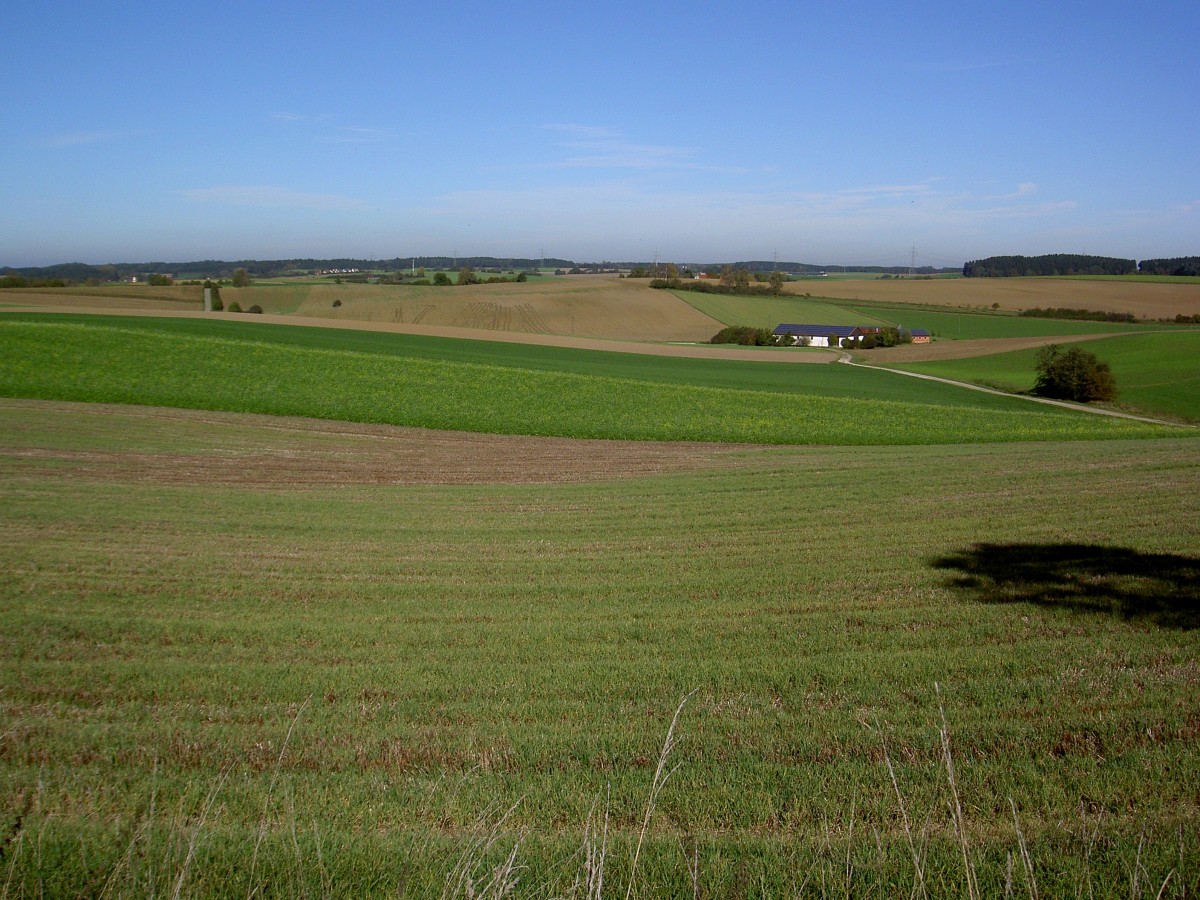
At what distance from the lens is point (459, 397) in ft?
118

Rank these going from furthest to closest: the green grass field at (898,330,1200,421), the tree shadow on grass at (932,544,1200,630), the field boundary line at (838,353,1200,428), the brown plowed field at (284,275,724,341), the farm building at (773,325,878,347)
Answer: the farm building at (773,325,878,347), the brown plowed field at (284,275,724,341), the green grass field at (898,330,1200,421), the field boundary line at (838,353,1200,428), the tree shadow on grass at (932,544,1200,630)

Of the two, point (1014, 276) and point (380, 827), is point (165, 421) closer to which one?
point (380, 827)

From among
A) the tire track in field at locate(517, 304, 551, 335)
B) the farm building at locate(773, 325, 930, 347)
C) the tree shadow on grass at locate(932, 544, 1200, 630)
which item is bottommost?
the tree shadow on grass at locate(932, 544, 1200, 630)

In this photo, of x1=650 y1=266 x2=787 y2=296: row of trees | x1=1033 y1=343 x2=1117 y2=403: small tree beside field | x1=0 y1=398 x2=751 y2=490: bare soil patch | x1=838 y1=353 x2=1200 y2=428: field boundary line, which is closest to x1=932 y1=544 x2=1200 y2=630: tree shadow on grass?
x1=0 y1=398 x2=751 y2=490: bare soil patch

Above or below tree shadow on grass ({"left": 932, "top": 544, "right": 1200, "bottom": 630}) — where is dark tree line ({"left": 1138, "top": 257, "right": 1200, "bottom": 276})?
above

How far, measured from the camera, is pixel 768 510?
50.5 ft

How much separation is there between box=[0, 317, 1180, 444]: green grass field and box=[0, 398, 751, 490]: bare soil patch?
79.8 inches

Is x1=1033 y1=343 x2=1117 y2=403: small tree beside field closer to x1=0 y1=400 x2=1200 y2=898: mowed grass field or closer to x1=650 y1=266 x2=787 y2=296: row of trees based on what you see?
x1=0 y1=400 x2=1200 y2=898: mowed grass field

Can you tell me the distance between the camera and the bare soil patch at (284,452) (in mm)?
20578

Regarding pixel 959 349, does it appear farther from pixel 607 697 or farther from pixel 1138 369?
pixel 607 697

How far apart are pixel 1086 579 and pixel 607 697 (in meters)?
6.01

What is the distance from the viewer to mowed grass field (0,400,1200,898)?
3.76 m

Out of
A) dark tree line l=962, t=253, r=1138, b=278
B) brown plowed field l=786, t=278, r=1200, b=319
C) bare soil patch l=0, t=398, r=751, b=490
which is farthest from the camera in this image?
dark tree line l=962, t=253, r=1138, b=278

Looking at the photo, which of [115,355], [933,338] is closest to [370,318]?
[115,355]
